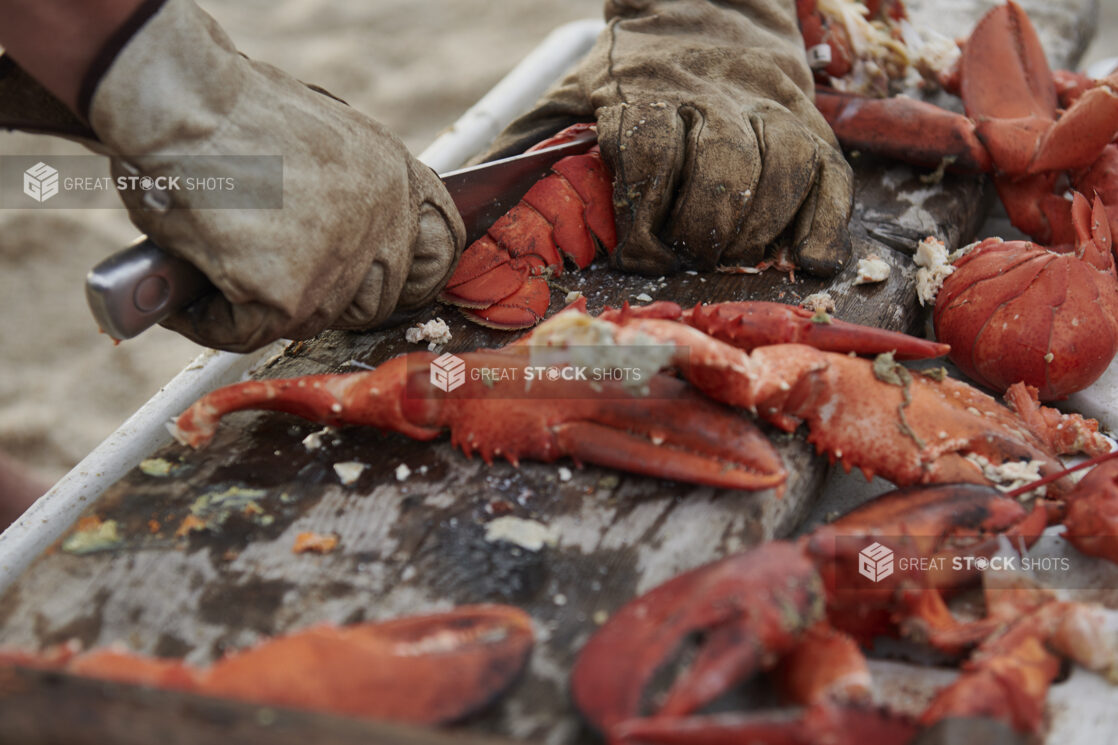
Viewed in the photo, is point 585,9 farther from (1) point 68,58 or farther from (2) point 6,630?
(2) point 6,630

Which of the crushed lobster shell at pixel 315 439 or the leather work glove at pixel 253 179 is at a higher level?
the leather work glove at pixel 253 179

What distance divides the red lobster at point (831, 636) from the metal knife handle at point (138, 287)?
960 mm

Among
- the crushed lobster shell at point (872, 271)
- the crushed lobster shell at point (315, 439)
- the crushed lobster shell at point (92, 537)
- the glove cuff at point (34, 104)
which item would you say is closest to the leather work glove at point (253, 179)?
the glove cuff at point (34, 104)

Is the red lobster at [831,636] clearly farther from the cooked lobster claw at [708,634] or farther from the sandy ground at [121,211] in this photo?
the sandy ground at [121,211]

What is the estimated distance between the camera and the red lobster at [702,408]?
4.72 feet

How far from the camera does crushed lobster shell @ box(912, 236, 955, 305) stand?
2066mm

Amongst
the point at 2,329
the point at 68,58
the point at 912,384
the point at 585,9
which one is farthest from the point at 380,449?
the point at 585,9

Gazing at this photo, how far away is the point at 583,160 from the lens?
214cm

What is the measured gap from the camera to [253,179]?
1.51 meters

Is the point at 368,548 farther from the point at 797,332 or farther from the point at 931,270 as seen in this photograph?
the point at 931,270

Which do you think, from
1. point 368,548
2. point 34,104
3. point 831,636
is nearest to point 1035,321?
point 831,636

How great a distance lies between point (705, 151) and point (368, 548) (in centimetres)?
119

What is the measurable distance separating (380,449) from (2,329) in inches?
133

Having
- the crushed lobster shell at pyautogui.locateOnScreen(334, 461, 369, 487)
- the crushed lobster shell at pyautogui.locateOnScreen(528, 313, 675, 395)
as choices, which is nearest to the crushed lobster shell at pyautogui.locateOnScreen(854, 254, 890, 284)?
the crushed lobster shell at pyautogui.locateOnScreen(528, 313, 675, 395)
